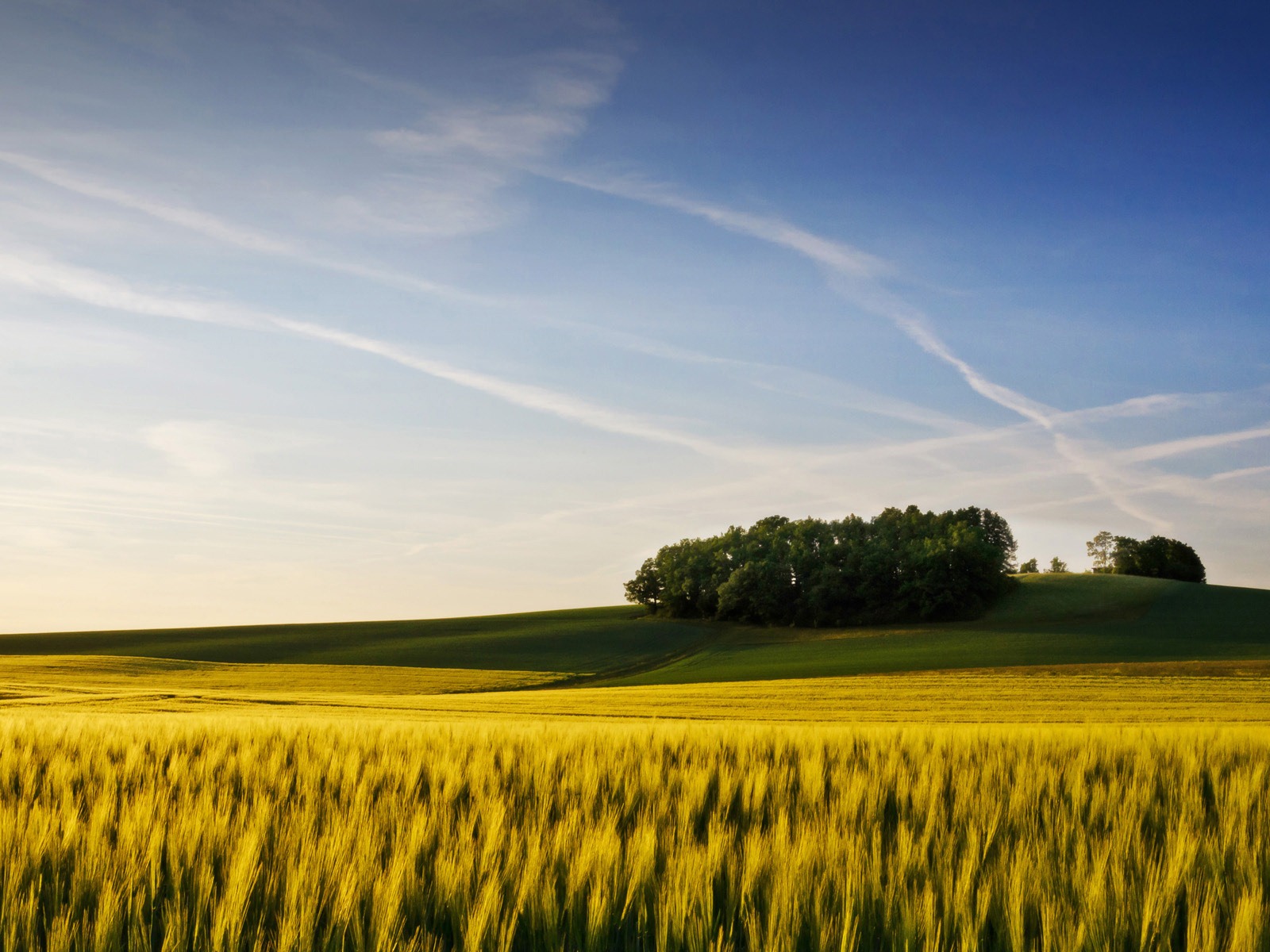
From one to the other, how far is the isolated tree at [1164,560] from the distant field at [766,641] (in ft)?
55.9

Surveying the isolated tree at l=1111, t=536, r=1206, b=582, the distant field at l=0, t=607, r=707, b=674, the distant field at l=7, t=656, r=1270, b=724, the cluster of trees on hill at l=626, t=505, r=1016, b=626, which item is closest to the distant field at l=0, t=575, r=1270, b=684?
the distant field at l=0, t=607, r=707, b=674

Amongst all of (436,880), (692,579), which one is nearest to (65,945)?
(436,880)

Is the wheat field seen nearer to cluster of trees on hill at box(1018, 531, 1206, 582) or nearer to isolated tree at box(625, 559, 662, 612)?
isolated tree at box(625, 559, 662, 612)

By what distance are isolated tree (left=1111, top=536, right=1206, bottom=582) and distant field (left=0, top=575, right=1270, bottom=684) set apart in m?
17.0

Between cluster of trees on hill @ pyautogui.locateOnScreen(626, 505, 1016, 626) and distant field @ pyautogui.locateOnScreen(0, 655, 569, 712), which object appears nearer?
distant field @ pyautogui.locateOnScreen(0, 655, 569, 712)

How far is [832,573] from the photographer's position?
195ft

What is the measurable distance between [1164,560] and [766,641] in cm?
5113

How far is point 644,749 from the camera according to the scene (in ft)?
19.5

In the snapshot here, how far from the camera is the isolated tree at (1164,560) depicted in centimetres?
8406

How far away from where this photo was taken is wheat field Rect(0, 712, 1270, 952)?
2.54 meters

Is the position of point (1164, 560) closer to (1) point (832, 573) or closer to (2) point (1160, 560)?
(2) point (1160, 560)

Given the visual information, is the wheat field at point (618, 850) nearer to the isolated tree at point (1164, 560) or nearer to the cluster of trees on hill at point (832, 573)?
the cluster of trees on hill at point (832, 573)

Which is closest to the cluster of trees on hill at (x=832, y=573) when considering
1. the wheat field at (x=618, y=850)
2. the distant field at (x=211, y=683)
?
the distant field at (x=211, y=683)

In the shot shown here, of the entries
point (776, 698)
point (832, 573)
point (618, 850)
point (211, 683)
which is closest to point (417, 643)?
point (211, 683)
